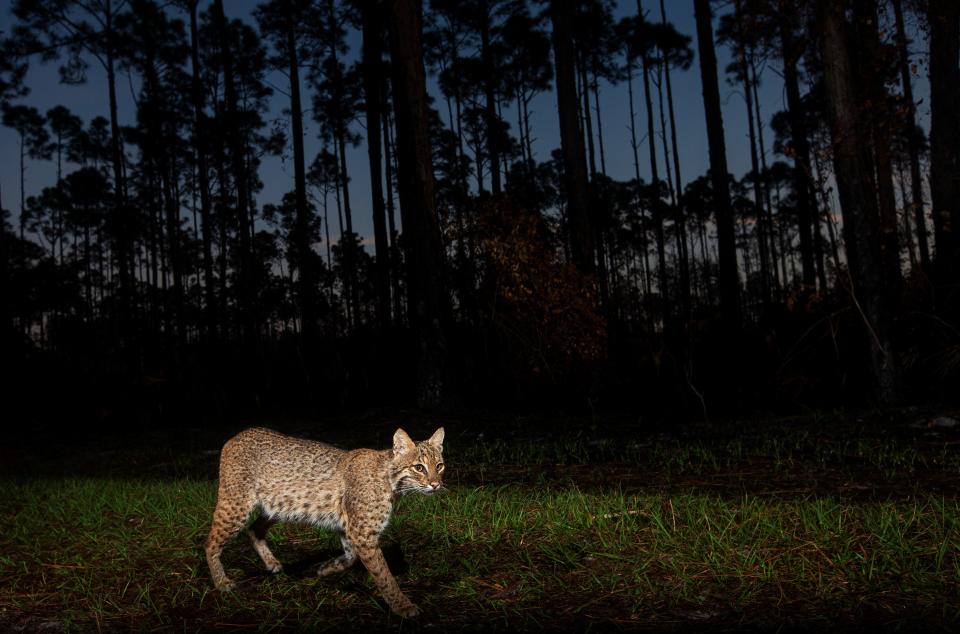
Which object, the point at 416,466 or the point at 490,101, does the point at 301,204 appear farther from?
the point at 416,466

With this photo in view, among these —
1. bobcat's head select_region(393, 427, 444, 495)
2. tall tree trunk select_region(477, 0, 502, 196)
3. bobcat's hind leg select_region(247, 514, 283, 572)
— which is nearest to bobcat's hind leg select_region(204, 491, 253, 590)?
bobcat's hind leg select_region(247, 514, 283, 572)

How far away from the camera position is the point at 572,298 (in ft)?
43.9

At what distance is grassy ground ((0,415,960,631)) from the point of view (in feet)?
11.3

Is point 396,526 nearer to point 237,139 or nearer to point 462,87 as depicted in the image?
point 237,139

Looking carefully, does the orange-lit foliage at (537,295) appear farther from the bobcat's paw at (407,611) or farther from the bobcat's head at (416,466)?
the bobcat's paw at (407,611)

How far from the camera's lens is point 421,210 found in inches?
483

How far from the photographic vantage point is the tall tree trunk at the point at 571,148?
49.1 feet

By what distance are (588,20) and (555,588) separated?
3456 cm

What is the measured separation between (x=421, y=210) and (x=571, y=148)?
513 cm

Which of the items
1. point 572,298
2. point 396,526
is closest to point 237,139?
point 572,298

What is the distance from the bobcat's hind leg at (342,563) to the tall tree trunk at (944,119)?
1154 centimetres

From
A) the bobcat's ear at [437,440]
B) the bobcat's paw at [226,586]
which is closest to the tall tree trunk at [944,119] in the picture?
the bobcat's ear at [437,440]

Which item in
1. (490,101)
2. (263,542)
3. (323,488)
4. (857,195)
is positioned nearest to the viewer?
(323,488)

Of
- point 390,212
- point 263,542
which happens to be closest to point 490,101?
point 390,212
